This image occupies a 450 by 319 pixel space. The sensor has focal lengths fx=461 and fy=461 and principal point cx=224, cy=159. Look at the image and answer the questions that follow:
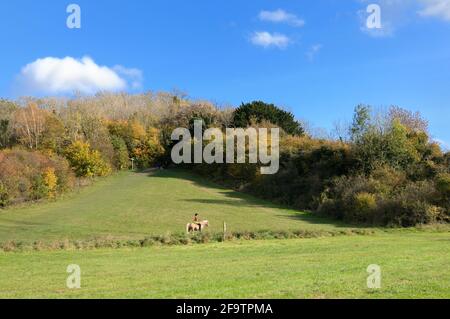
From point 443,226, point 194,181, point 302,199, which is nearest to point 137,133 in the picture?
point 194,181

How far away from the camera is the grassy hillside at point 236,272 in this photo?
926cm

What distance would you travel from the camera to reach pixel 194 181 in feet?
197

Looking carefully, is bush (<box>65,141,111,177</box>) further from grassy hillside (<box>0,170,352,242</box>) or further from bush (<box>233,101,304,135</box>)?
bush (<box>233,101,304,135</box>)

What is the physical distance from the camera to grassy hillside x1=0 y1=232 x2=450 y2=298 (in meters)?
9.26

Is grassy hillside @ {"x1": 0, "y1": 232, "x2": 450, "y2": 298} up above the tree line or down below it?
below

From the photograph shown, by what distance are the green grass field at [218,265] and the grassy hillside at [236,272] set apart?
0.07 ft

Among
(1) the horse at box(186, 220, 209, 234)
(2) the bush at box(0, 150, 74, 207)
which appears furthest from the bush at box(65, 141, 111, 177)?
(1) the horse at box(186, 220, 209, 234)

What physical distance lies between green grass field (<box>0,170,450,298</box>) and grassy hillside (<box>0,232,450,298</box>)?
0.8 inches

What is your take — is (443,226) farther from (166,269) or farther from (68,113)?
(68,113)

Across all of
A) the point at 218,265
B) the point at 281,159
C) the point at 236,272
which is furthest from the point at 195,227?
the point at 281,159

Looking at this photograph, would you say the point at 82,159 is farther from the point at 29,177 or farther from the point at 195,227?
the point at 195,227

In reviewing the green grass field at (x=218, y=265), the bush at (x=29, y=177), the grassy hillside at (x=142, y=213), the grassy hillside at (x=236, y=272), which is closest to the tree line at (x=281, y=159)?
the bush at (x=29, y=177)

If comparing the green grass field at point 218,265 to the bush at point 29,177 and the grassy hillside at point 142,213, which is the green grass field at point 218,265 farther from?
the bush at point 29,177
